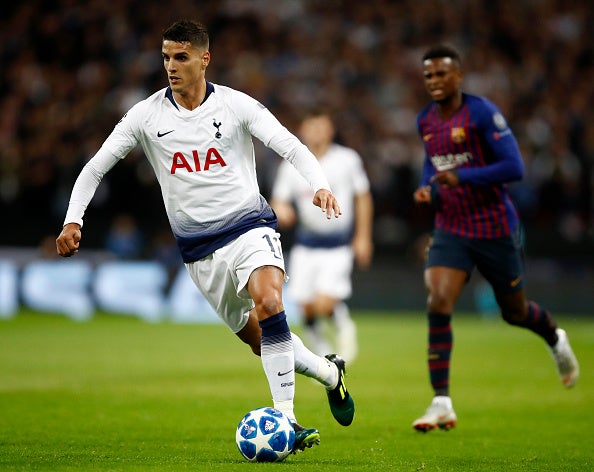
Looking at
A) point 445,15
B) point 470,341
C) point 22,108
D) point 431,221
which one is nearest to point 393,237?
point 431,221

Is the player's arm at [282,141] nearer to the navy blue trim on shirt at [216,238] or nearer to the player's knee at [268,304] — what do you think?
the navy blue trim on shirt at [216,238]

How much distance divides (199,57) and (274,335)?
1779mm

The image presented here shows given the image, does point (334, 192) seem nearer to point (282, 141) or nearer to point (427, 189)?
point (427, 189)

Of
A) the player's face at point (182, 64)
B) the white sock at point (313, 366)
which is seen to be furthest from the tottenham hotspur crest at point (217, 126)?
the white sock at point (313, 366)

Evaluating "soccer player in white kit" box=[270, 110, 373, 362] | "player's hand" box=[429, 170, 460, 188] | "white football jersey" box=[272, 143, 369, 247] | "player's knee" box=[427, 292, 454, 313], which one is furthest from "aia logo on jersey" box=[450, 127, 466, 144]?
"white football jersey" box=[272, 143, 369, 247]

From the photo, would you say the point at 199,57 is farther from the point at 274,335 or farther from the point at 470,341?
the point at 470,341

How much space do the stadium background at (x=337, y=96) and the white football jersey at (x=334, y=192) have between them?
236 inches

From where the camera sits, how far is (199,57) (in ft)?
22.2

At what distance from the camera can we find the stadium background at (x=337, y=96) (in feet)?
64.3

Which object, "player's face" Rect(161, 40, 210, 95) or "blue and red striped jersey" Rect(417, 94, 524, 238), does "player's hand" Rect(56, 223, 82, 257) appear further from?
"blue and red striped jersey" Rect(417, 94, 524, 238)

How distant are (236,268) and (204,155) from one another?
2.38ft

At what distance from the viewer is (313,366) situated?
7039 mm

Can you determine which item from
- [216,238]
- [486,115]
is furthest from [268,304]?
[486,115]

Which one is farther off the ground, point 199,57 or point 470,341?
point 199,57
